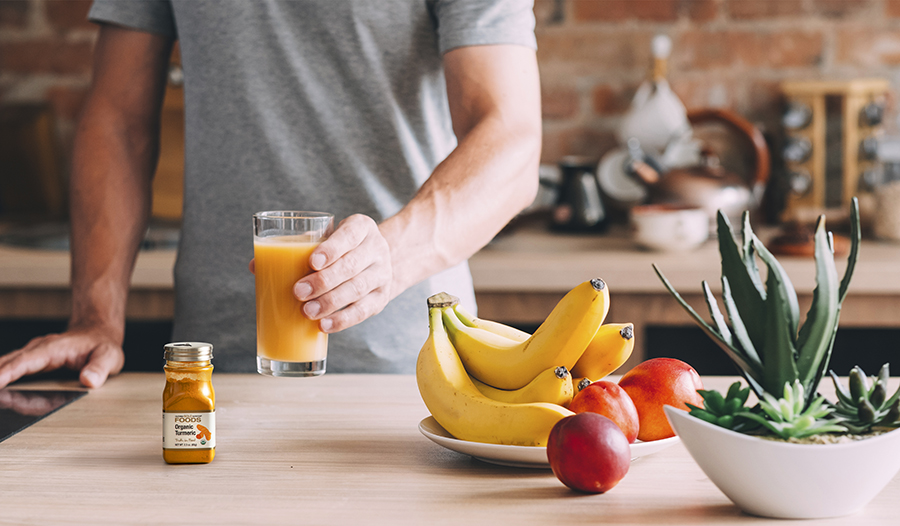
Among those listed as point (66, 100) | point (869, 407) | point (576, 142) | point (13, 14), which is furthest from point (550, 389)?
point (13, 14)

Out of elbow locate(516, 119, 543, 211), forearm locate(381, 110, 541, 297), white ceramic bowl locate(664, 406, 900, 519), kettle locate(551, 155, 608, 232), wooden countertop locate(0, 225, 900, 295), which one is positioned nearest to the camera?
white ceramic bowl locate(664, 406, 900, 519)

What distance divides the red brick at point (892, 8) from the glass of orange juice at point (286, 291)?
204cm

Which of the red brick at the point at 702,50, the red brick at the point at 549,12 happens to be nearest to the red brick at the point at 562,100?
the red brick at the point at 549,12

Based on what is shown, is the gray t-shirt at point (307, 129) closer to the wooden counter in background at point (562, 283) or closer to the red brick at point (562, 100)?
the wooden counter in background at point (562, 283)

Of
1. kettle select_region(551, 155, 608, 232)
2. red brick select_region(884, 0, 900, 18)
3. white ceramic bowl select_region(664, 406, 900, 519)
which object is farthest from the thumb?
red brick select_region(884, 0, 900, 18)

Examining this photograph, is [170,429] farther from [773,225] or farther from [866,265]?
[773,225]

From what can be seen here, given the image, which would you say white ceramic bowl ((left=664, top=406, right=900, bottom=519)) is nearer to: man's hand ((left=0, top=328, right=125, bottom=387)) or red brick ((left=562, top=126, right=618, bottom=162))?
man's hand ((left=0, top=328, right=125, bottom=387))

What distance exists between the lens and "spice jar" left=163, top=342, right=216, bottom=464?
0.72 meters

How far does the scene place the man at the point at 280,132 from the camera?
3.72 feet

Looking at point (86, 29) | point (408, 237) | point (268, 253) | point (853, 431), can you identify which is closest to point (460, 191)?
point (408, 237)

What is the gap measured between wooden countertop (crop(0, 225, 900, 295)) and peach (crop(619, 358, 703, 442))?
988 millimetres

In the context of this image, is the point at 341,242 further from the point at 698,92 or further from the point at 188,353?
the point at 698,92

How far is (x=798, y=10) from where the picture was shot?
2.28 meters

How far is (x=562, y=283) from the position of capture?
1.74m
